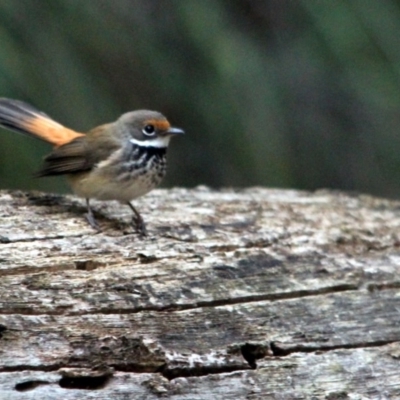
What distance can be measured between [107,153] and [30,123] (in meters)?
0.42

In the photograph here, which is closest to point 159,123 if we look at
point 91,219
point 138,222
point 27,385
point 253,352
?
point 138,222

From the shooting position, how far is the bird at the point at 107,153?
488cm

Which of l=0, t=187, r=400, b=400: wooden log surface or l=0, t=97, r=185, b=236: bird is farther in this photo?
l=0, t=97, r=185, b=236: bird

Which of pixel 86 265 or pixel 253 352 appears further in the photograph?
pixel 86 265

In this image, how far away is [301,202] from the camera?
5633mm

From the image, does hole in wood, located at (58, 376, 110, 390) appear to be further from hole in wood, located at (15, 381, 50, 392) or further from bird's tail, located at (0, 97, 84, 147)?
bird's tail, located at (0, 97, 84, 147)

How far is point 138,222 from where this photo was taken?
4.77 meters

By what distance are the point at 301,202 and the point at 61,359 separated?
88.4 inches

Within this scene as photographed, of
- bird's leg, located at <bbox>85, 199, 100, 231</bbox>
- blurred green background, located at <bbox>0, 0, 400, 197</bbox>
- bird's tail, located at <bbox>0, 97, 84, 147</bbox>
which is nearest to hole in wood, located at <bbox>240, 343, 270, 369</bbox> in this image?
bird's leg, located at <bbox>85, 199, 100, 231</bbox>

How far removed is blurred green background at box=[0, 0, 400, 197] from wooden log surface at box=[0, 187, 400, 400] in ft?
4.82

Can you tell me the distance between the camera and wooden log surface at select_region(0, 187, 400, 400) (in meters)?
3.76

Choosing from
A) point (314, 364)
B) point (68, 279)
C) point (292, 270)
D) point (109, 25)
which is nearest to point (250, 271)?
point (292, 270)

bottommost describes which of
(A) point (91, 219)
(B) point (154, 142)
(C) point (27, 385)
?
(C) point (27, 385)

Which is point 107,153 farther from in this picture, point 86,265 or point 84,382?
point 84,382
